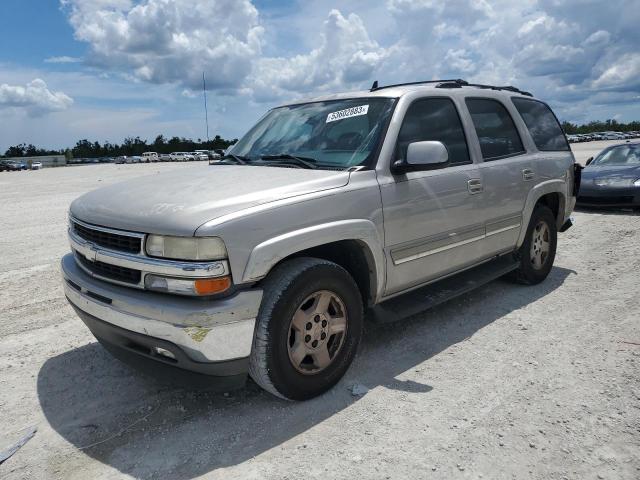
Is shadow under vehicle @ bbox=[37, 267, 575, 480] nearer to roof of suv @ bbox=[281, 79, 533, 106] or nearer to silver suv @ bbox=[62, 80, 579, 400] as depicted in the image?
silver suv @ bbox=[62, 80, 579, 400]

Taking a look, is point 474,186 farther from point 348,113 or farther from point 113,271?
point 113,271

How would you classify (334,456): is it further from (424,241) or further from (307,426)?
(424,241)

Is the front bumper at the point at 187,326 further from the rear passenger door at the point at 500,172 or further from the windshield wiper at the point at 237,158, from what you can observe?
the rear passenger door at the point at 500,172

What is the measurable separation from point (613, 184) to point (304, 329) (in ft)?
28.9

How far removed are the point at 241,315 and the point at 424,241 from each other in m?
1.64

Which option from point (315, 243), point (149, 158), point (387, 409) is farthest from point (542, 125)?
point (149, 158)

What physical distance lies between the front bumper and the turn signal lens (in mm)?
51

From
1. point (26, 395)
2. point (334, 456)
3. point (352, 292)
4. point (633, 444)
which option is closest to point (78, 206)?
point (26, 395)

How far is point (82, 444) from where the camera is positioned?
2770 millimetres

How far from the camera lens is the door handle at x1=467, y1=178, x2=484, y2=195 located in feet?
13.5

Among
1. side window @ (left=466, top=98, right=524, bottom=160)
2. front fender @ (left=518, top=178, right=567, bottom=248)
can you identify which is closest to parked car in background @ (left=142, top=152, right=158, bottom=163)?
front fender @ (left=518, top=178, right=567, bottom=248)

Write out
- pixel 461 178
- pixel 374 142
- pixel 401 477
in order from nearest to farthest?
pixel 401 477, pixel 374 142, pixel 461 178

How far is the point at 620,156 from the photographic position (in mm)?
11008

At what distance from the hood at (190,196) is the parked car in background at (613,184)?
820 cm
